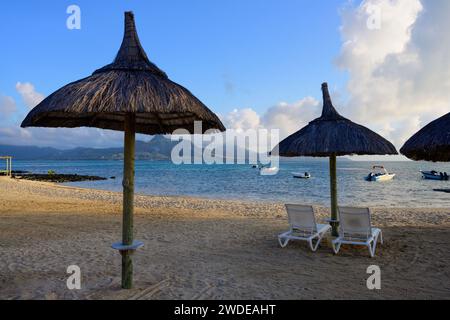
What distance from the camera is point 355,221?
20.2 ft

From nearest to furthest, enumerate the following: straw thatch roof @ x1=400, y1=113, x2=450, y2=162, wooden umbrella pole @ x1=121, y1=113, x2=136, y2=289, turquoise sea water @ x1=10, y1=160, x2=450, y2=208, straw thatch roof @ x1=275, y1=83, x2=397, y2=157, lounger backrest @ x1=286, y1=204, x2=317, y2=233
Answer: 1. wooden umbrella pole @ x1=121, y1=113, x2=136, y2=289
2. straw thatch roof @ x1=400, y1=113, x2=450, y2=162
3. straw thatch roof @ x1=275, y1=83, x2=397, y2=157
4. lounger backrest @ x1=286, y1=204, x2=317, y2=233
5. turquoise sea water @ x1=10, y1=160, x2=450, y2=208

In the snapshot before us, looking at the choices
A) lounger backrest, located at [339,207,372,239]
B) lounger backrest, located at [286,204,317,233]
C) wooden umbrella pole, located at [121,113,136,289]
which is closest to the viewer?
wooden umbrella pole, located at [121,113,136,289]

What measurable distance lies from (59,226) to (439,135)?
900cm

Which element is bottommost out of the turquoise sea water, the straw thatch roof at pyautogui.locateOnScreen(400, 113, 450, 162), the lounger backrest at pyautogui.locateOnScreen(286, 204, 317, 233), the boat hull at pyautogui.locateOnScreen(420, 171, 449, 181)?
the turquoise sea water

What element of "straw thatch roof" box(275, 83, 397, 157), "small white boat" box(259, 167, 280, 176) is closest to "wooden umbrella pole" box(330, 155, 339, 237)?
"straw thatch roof" box(275, 83, 397, 157)

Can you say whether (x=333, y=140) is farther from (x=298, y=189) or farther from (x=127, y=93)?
(x=298, y=189)

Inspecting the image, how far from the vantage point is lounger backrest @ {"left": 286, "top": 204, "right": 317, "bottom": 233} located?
646 centimetres

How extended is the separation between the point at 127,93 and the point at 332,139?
4.27 meters

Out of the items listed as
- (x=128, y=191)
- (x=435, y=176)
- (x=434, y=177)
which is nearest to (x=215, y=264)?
(x=128, y=191)

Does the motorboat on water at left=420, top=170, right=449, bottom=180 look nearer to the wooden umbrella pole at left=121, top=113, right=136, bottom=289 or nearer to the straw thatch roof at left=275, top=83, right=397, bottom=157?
the straw thatch roof at left=275, top=83, right=397, bottom=157

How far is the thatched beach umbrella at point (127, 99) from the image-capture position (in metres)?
3.38

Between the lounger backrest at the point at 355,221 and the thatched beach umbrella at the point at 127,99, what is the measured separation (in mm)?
3185

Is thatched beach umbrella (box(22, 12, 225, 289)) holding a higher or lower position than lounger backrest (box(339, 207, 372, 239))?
higher
